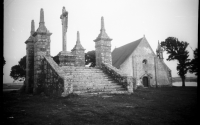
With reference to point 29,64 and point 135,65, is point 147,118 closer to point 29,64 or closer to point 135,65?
point 29,64

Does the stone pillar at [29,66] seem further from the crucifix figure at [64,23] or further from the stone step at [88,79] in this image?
the stone step at [88,79]

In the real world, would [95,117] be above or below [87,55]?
below

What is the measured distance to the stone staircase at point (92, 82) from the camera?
9266mm

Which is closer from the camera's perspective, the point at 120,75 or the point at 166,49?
the point at 120,75

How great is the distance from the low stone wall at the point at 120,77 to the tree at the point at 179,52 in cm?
2685

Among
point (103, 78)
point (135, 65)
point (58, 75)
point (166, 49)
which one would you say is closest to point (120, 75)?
point (103, 78)

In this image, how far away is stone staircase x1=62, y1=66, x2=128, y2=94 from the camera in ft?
30.4

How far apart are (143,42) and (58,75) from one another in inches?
970

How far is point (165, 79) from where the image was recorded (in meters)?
30.0

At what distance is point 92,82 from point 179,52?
31.5m

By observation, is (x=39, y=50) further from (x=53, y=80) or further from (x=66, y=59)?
(x=53, y=80)

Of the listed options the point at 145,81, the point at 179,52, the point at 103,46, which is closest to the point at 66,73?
the point at 103,46

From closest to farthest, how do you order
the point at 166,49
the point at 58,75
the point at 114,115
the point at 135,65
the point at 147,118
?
the point at 147,118, the point at 114,115, the point at 58,75, the point at 135,65, the point at 166,49

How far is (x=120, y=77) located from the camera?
10867 mm
